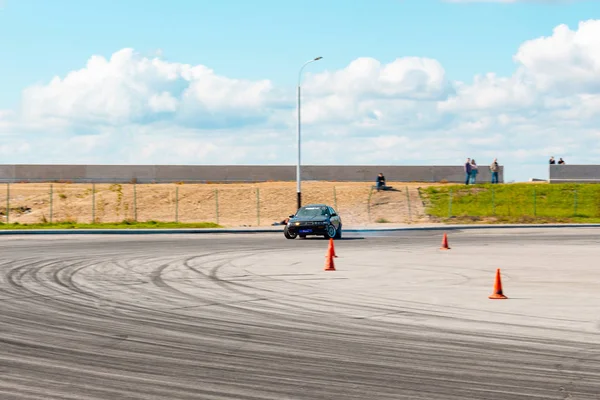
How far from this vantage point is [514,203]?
205 ft

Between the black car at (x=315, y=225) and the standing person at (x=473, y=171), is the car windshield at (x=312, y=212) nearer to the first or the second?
the black car at (x=315, y=225)

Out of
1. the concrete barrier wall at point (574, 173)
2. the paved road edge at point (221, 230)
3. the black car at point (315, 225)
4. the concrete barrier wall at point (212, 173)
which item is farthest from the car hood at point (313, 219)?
the concrete barrier wall at point (574, 173)

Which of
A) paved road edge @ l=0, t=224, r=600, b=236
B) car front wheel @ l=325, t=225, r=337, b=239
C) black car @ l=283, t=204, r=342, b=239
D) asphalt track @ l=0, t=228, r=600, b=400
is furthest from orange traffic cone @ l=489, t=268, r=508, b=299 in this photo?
paved road edge @ l=0, t=224, r=600, b=236

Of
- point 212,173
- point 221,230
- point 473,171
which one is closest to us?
point 221,230

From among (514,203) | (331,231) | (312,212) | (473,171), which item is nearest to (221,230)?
(312,212)

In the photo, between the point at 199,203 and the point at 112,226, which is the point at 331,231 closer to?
the point at 112,226

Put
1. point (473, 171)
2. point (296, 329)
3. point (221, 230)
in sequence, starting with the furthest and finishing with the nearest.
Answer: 1. point (473, 171)
2. point (221, 230)
3. point (296, 329)

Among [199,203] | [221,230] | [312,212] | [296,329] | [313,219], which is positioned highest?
[199,203]

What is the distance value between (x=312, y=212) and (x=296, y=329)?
2664 centimetres

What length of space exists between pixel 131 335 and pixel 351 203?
49991 mm

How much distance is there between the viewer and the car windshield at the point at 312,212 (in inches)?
1522

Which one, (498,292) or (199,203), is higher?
(199,203)

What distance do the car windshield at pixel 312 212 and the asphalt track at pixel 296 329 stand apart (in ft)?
42.5

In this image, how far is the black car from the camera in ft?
123
